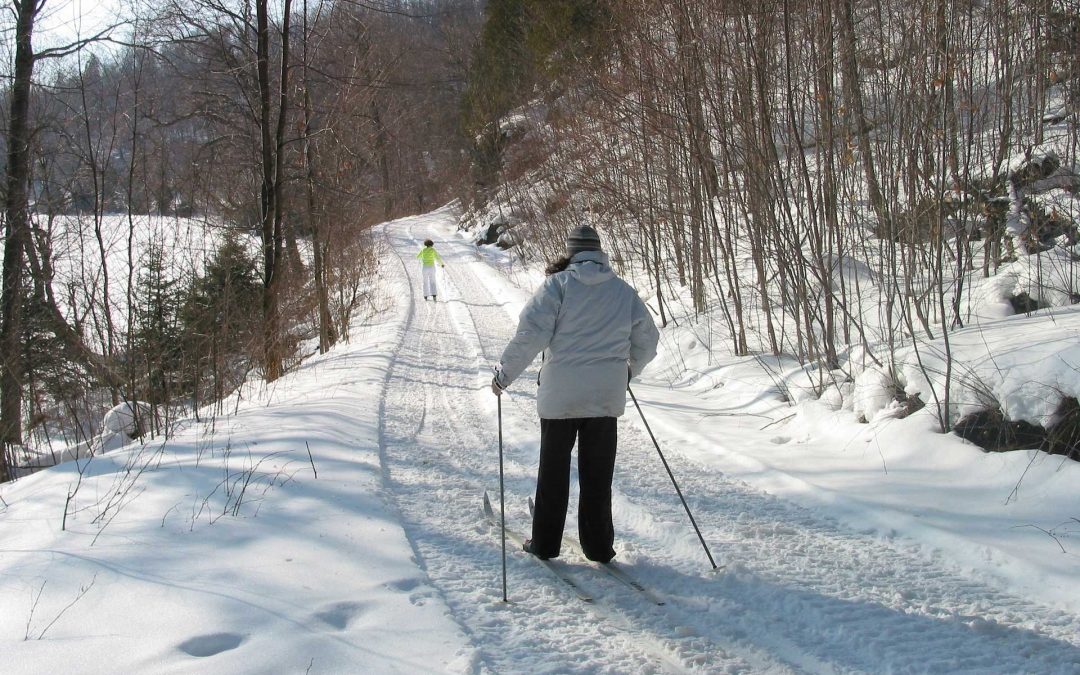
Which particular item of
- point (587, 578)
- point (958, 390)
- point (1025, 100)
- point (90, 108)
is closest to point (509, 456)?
point (587, 578)

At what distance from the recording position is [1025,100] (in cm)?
945

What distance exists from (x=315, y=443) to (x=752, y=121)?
19.1 ft

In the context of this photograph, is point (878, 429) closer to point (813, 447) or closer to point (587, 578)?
point (813, 447)

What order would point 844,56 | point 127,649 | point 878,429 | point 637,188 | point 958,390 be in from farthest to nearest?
point 637,188 → point 844,56 → point 878,429 → point 958,390 → point 127,649

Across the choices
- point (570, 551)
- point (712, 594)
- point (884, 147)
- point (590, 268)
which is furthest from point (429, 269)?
point (712, 594)

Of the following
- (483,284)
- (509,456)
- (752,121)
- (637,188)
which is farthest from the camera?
(483,284)

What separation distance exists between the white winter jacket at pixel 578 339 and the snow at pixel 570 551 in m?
1.05

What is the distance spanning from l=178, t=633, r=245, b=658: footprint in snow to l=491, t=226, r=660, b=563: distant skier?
6.33ft

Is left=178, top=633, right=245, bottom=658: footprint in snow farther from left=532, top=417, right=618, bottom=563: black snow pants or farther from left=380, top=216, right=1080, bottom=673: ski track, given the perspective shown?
left=532, top=417, right=618, bottom=563: black snow pants

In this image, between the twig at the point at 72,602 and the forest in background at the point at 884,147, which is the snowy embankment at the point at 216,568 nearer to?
the twig at the point at 72,602

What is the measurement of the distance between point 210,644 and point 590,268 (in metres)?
2.79

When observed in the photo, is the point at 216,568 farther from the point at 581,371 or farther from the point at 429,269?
the point at 429,269

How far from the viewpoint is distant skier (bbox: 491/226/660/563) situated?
180 inches

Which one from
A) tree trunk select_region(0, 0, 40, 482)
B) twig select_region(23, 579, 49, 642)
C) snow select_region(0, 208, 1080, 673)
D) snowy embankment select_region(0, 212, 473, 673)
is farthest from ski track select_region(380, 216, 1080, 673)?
tree trunk select_region(0, 0, 40, 482)
